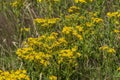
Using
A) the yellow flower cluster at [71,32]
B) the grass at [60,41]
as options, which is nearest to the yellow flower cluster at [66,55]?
the grass at [60,41]

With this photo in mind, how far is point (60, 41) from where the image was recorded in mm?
3611

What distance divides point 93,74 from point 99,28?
61 cm

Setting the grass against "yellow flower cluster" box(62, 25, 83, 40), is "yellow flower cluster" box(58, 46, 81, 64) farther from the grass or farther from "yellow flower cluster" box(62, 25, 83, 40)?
"yellow flower cluster" box(62, 25, 83, 40)

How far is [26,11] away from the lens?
483 centimetres

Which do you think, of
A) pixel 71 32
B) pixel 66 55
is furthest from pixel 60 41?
pixel 66 55

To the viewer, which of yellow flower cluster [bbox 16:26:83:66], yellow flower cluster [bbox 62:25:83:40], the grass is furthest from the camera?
yellow flower cluster [bbox 62:25:83:40]

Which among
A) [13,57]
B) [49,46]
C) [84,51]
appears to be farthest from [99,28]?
[13,57]

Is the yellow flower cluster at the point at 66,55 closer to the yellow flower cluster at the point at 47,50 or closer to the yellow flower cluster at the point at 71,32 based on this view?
the yellow flower cluster at the point at 47,50

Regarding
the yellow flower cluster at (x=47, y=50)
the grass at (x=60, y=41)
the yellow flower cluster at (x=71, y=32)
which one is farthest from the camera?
the yellow flower cluster at (x=71, y=32)

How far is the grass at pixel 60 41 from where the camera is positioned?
11.3 ft

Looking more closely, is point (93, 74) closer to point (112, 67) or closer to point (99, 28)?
point (112, 67)

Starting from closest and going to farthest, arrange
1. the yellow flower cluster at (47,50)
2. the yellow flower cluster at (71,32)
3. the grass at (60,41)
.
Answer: the yellow flower cluster at (47,50), the grass at (60,41), the yellow flower cluster at (71,32)

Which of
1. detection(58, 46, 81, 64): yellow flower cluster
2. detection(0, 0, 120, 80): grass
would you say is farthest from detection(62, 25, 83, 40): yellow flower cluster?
detection(58, 46, 81, 64): yellow flower cluster

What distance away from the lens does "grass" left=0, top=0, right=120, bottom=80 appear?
3.44 metres
